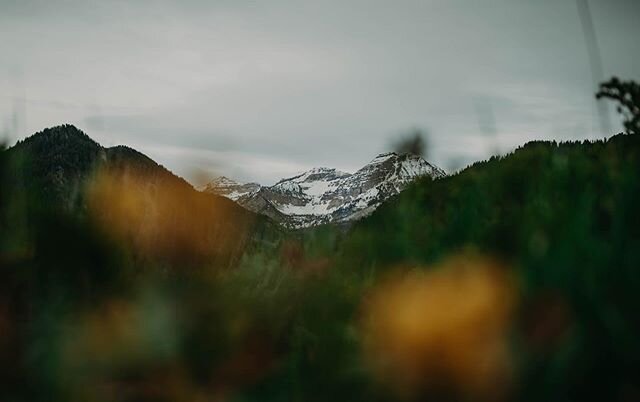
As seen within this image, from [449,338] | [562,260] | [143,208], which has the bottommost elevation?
[449,338]

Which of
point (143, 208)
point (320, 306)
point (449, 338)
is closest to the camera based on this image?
point (449, 338)

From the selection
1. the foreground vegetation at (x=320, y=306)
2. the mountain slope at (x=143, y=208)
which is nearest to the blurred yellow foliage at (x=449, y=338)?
the foreground vegetation at (x=320, y=306)

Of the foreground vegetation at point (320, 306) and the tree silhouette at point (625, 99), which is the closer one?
the foreground vegetation at point (320, 306)

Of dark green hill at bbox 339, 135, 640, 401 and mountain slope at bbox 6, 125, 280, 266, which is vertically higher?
mountain slope at bbox 6, 125, 280, 266

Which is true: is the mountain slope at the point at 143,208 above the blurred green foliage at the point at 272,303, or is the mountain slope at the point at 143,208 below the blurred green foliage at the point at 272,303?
above

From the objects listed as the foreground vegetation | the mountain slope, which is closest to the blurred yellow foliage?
the foreground vegetation

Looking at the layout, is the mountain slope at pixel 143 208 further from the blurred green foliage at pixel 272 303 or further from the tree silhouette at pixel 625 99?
the tree silhouette at pixel 625 99

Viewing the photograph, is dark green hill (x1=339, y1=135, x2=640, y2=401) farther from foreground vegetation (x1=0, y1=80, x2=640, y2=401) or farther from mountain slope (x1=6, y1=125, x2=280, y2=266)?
mountain slope (x1=6, y1=125, x2=280, y2=266)

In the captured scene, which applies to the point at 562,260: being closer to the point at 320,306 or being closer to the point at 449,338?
the point at 449,338

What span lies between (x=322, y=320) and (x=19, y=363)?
0.82 meters

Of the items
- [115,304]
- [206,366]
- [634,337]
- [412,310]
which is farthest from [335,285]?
[634,337]

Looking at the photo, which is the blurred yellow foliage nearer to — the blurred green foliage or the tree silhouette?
the blurred green foliage

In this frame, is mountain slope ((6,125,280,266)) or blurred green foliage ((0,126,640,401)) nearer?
blurred green foliage ((0,126,640,401))

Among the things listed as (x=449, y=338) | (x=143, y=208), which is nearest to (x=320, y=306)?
(x=449, y=338)
